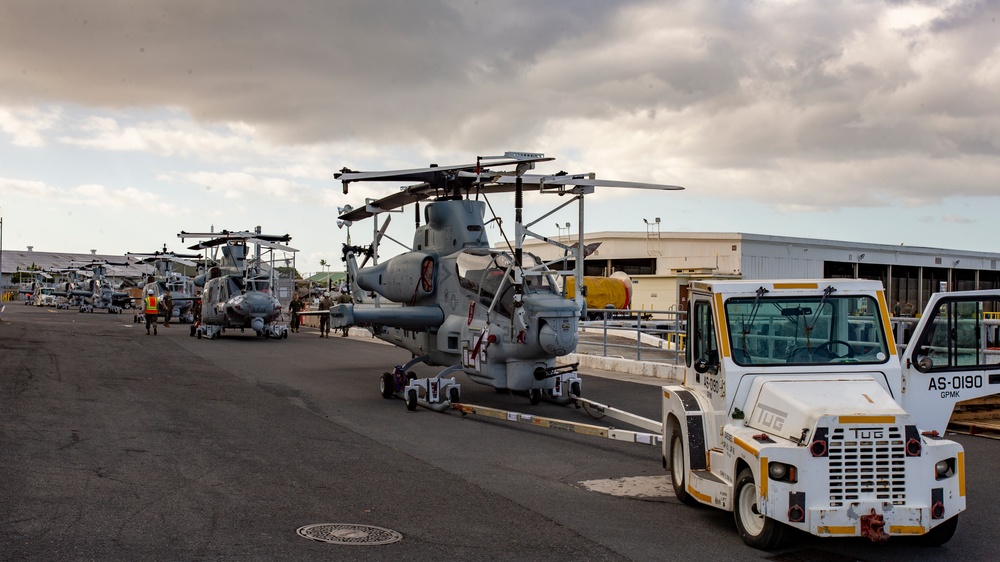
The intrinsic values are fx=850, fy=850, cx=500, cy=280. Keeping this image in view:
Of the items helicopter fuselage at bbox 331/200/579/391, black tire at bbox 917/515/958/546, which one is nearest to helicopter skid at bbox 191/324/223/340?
helicopter fuselage at bbox 331/200/579/391

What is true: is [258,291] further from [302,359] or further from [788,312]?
[788,312]

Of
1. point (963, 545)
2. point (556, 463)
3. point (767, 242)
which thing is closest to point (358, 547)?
point (556, 463)

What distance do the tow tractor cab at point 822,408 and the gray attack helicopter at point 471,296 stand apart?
201 inches

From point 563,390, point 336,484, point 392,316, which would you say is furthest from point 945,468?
point 392,316

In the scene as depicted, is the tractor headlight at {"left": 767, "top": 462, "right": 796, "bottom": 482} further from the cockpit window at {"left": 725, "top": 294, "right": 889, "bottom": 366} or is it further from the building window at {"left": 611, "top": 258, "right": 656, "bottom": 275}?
the building window at {"left": 611, "top": 258, "right": 656, "bottom": 275}

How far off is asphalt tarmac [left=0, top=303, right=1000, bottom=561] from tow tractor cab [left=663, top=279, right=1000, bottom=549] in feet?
1.78

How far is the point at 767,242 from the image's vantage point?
5047 centimetres

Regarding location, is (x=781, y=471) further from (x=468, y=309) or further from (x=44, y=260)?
(x=44, y=260)

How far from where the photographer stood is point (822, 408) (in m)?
6.36

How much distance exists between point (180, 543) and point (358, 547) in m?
1.35

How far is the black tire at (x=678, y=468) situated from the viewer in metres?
8.04

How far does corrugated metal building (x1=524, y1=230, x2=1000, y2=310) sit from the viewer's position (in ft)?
162

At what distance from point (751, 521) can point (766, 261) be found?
4626 cm

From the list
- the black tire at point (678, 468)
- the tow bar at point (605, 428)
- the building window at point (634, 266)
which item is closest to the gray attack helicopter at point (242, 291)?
the tow bar at point (605, 428)
